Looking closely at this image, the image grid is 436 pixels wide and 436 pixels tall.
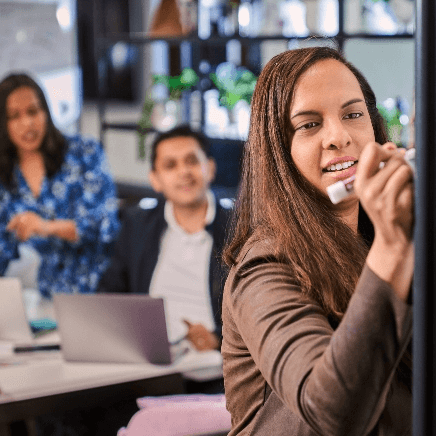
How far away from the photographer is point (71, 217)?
3.19 meters

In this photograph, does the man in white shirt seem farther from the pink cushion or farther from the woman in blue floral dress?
the pink cushion

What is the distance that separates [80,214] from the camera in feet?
10.3

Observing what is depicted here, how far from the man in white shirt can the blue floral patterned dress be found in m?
0.38

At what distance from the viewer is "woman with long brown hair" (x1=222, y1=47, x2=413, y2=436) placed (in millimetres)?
740

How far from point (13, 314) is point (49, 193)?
0.99 meters

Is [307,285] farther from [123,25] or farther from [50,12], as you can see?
[123,25]

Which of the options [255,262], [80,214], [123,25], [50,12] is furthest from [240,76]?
[255,262]

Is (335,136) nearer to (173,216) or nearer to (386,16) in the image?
(173,216)

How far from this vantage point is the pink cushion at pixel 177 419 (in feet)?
5.24

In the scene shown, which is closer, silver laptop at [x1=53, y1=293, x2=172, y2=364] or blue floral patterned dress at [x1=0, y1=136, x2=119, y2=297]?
silver laptop at [x1=53, y1=293, x2=172, y2=364]

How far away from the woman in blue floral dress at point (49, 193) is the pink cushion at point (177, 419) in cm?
153

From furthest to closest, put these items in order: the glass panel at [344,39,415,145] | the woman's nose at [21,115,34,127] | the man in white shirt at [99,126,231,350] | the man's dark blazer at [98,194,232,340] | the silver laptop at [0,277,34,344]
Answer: the glass panel at [344,39,415,145] < the woman's nose at [21,115,34,127] < the man's dark blazer at [98,194,232,340] < the man in white shirt at [99,126,231,350] < the silver laptop at [0,277,34,344]

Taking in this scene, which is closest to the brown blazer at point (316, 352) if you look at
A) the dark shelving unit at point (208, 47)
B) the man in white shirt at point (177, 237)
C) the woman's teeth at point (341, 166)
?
the woman's teeth at point (341, 166)

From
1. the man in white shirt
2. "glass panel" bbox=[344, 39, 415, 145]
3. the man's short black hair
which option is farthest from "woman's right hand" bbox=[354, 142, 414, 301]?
"glass panel" bbox=[344, 39, 415, 145]
